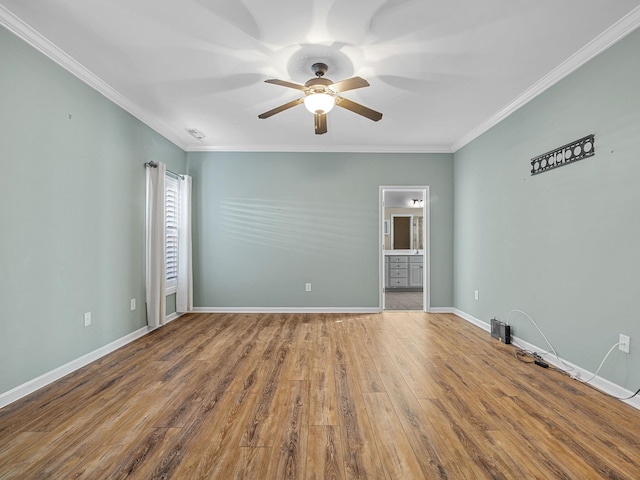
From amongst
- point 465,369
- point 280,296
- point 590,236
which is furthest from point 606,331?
point 280,296

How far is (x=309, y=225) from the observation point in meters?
5.09

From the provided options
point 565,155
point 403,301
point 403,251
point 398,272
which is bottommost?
point 403,301

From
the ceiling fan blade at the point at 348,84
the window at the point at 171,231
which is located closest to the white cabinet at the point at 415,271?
the window at the point at 171,231

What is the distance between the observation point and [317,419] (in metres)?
1.98

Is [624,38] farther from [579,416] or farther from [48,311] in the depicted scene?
[48,311]

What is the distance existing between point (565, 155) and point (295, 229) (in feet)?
11.6

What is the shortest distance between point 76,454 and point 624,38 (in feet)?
14.4

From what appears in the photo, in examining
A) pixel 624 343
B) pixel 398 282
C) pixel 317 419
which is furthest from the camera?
pixel 398 282

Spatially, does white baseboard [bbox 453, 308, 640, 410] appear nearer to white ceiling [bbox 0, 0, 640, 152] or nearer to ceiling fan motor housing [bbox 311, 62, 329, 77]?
white ceiling [bbox 0, 0, 640, 152]

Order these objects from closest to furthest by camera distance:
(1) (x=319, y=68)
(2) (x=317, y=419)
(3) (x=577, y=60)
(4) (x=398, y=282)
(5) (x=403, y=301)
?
1. (2) (x=317, y=419)
2. (3) (x=577, y=60)
3. (1) (x=319, y=68)
4. (5) (x=403, y=301)
5. (4) (x=398, y=282)

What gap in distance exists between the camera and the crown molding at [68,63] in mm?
2146

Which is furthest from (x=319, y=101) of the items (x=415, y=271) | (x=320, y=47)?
(x=415, y=271)

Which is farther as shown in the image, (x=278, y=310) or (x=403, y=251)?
(x=403, y=251)

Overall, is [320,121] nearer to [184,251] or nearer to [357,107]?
[357,107]
